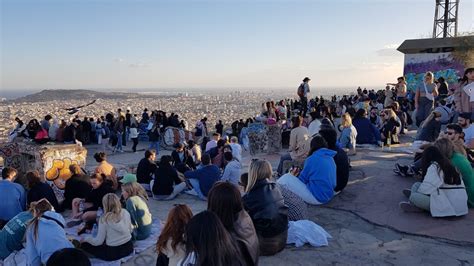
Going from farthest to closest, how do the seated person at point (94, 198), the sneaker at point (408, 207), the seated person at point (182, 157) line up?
1. the seated person at point (182, 157)
2. the seated person at point (94, 198)
3. the sneaker at point (408, 207)

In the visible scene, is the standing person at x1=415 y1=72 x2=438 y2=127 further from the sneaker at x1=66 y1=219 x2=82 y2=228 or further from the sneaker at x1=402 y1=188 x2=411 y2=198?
the sneaker at x1=66 y1=219 x2=82 y2=228

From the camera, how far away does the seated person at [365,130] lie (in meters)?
11.2

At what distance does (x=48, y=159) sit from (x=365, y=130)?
26.6ft

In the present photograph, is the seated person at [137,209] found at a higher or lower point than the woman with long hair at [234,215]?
lower

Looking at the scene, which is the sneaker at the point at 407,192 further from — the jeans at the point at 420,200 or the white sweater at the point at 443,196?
the white sweater at the point at 443,196

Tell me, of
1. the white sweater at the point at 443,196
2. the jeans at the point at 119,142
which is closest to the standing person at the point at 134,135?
the jeans at the point at 119,142

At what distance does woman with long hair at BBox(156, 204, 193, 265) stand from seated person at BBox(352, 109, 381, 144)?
828 centimetres

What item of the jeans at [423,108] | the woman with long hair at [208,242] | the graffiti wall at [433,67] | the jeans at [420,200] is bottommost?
the jeans at [420,200]

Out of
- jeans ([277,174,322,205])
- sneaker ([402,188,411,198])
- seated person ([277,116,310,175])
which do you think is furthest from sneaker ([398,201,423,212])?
seated person ([277,116,310,175])

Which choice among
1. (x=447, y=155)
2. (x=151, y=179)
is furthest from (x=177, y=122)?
(x=447, y=155)

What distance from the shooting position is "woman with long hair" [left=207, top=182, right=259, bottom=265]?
3.67 meters

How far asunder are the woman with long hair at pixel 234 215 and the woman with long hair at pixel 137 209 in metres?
2.49

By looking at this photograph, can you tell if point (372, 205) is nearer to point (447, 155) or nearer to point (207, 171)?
point (447, 155)

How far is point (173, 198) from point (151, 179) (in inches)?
33.2
